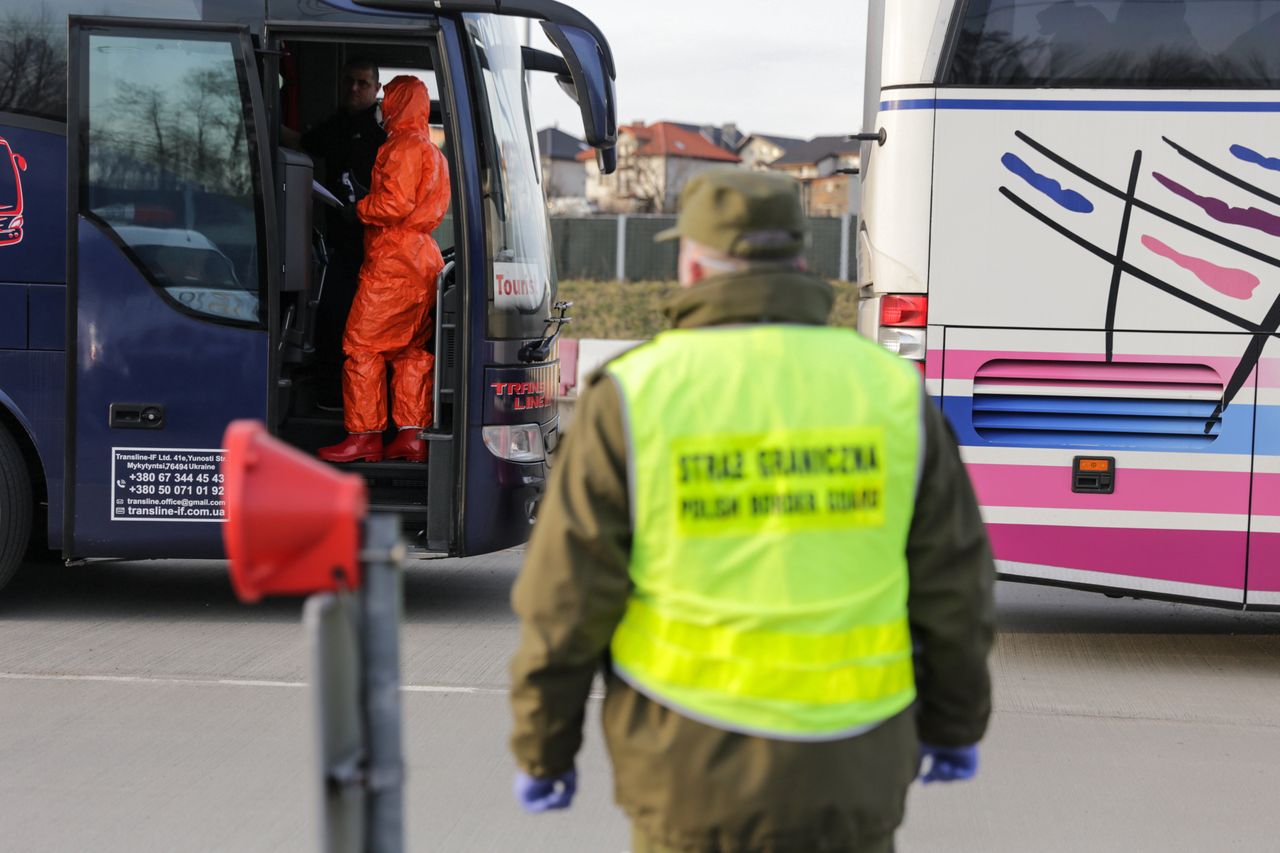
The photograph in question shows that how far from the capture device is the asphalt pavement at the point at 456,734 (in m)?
4.73

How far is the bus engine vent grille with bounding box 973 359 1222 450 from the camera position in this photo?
689 centimetres

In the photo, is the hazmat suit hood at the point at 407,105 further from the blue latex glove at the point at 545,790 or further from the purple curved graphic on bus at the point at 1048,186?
the blue latex glove at the point at 545,790

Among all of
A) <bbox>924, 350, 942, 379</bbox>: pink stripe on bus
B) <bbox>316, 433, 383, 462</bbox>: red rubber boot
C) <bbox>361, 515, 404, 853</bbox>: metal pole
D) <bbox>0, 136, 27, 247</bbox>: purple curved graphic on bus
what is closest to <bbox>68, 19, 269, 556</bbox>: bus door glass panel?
<bbox>0, 136, 27, 247</bbox>: purple curved graphic on bus

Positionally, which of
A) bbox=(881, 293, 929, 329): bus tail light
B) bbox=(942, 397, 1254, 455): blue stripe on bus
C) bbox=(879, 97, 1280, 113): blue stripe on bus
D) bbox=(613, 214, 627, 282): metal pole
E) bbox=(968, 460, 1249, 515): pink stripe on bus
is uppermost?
bbox=(613, 214, 627, 282): metal pole

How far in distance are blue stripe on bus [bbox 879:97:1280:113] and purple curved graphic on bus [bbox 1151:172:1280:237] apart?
0.36m

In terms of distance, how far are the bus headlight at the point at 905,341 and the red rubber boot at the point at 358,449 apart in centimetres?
260

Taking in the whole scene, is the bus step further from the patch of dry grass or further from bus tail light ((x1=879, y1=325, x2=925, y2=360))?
the patch of dry grass

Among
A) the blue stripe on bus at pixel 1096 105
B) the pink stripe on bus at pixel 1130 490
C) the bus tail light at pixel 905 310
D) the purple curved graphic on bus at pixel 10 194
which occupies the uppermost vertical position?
the blue stripe on bus at pixel 1096 105

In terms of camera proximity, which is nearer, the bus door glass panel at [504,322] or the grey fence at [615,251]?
the bus door glass panel at [504,322]

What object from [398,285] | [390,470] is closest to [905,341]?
[398,285]

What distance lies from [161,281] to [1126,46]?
4477 millimetres

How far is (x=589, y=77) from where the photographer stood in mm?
7027

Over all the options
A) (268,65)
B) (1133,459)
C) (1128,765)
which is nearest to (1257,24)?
(1133,459)

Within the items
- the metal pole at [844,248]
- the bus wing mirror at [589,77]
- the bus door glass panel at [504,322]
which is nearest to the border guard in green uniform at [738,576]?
the bus wing mirror at [589,77]
